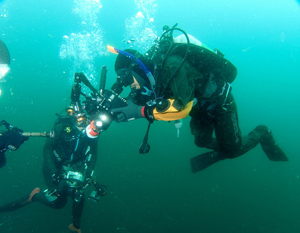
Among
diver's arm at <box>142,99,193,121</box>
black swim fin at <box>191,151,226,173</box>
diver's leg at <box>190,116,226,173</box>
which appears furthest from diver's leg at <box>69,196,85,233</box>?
diver's arm at <box>142,99,193,121</box>

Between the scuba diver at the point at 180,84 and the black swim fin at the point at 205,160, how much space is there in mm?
683

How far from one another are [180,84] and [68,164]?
5597 millimetres

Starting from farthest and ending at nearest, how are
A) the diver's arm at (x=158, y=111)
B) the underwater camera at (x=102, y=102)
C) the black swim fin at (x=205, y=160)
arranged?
the black swim fin at (x=205, y=160) < the underwater camera at (x=102, y=102) < the diver's arm at (x=158, y=111)

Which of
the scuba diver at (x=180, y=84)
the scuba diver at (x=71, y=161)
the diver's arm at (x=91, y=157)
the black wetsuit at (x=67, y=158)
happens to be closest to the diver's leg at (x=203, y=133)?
the scuba diver at (x=180, y=84)

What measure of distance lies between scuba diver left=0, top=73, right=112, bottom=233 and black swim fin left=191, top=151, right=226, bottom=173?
2943 mm

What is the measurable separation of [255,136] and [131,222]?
733 centimetres

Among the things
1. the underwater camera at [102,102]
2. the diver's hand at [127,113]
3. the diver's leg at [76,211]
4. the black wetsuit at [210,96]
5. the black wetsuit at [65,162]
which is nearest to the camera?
the black wetsuit at [210,96]

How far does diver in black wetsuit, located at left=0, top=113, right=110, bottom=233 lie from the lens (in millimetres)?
5152

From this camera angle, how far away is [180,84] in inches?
82.5

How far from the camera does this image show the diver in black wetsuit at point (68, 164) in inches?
203

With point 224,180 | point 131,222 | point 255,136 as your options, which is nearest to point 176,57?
point 255,136

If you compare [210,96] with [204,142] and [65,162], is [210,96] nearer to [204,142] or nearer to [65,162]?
[204,142]

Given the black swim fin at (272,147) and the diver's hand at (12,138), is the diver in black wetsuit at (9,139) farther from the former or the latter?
the black swim fin at (272,147)

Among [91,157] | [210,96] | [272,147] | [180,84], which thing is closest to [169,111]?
[180,84]
